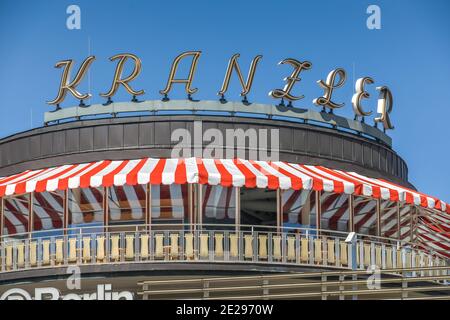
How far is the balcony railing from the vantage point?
39.0m

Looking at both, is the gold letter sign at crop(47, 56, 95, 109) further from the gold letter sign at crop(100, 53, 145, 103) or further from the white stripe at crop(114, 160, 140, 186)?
the white stripe at crop(114, 160, 140, 186)

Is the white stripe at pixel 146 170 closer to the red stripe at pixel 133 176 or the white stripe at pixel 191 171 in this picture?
the red stripe at pixel 133 176

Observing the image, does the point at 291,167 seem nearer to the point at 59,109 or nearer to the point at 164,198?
the point at 164,198

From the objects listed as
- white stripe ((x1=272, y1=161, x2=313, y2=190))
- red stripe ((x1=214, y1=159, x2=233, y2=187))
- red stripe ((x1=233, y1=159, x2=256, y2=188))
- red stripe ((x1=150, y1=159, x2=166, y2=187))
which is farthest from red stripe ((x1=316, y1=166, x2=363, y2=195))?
red stripe ((x1=150, y1=159, x2=166, y2=187))

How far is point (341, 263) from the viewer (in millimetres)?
40344

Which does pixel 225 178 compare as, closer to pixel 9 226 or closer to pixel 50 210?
pixel 50 210

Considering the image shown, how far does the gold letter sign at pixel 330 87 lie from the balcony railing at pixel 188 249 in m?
5.71

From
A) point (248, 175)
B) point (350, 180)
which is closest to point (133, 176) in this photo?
point (248, 175)

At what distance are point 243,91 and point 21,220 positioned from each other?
9.50 metres

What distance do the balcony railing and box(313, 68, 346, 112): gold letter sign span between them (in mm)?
5706

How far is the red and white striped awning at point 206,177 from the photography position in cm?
3878

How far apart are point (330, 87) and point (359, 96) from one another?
4.45ft
